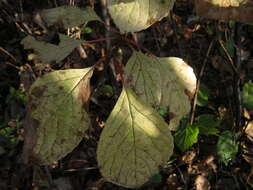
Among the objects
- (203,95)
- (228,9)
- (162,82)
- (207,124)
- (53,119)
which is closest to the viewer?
(228,9)

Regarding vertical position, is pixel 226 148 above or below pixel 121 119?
below

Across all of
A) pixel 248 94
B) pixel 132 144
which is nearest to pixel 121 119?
pixel 132 144

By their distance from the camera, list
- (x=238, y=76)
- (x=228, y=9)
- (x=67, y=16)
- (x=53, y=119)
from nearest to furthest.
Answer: (x=228, y=9) < (x=53, y=119) < (x=67, y=16) < (x=238, y=76)

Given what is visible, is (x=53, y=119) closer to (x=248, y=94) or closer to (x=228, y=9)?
(x=228, y=9)

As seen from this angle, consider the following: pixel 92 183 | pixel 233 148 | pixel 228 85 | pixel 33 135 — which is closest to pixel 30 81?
pixel 33 135

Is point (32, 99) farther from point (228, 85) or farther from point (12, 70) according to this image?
point (228, 85)
